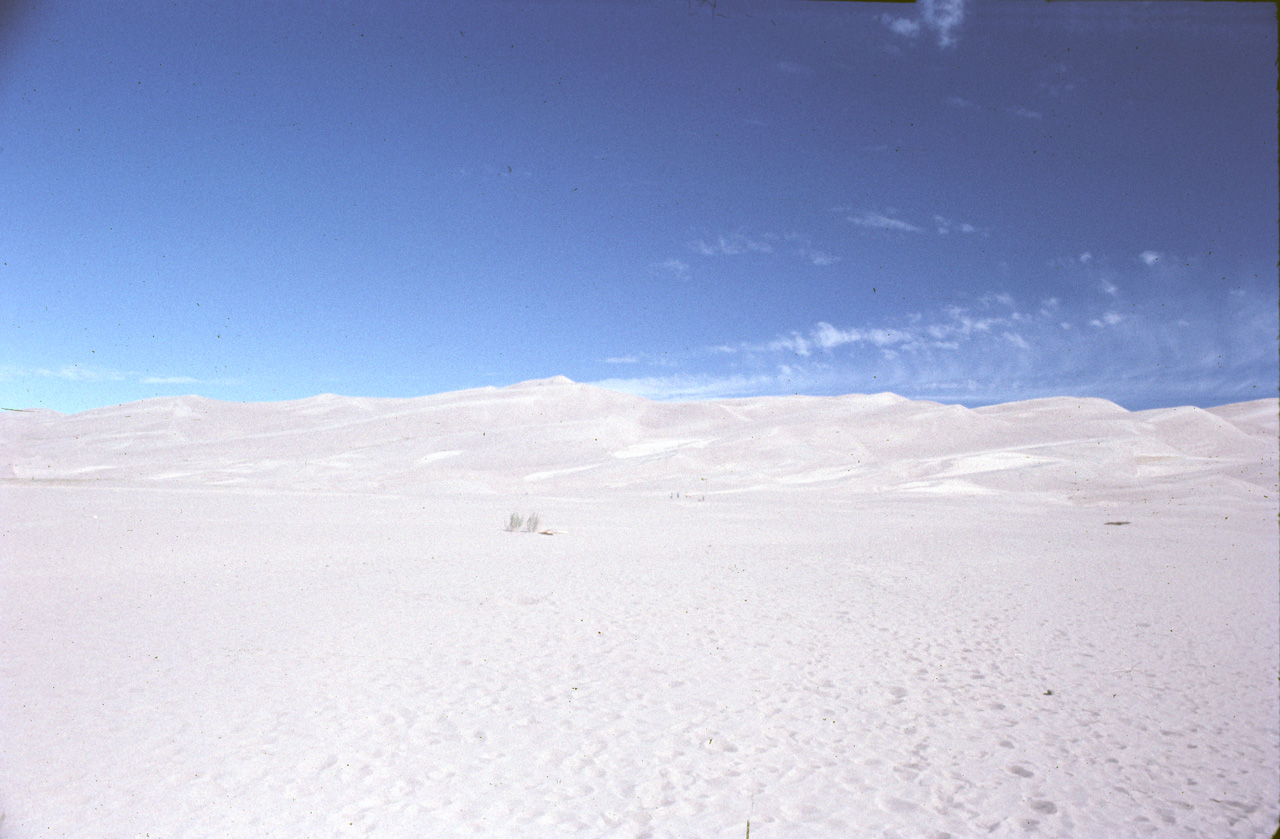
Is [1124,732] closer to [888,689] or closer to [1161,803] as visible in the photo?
[1161,803]

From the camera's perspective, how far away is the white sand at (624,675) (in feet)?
11.4

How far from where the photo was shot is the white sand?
3.49 meters

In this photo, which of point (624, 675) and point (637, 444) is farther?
point (637, 444)

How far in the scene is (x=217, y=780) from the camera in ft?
11.8

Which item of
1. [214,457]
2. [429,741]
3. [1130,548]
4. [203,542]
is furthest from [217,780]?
[214,457]

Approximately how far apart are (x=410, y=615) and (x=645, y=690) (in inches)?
126

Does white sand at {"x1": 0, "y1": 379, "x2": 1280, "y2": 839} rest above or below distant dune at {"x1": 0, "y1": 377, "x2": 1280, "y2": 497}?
below

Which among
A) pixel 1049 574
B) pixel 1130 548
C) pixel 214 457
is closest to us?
pixel 1049 574

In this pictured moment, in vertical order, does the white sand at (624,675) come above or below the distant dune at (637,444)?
below

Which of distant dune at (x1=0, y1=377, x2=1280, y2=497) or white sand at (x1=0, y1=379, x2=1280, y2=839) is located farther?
distant dune at (x1=0, y1=377, x2=1280, y2=497)

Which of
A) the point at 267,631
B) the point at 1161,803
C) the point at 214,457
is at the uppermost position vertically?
the point at 214,457

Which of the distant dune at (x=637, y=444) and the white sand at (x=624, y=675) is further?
the distant dune at (x=637, y=444)

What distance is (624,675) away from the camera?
17.8 ft

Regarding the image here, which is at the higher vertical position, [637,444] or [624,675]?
[637,444]
